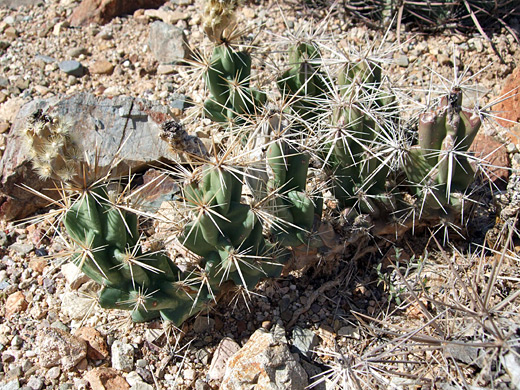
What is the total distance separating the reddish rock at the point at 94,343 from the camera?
2.70m

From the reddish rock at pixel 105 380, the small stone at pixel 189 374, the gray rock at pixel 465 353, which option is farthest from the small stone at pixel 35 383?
the gray rock at pixel 465 353

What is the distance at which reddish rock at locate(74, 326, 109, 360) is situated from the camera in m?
2.70

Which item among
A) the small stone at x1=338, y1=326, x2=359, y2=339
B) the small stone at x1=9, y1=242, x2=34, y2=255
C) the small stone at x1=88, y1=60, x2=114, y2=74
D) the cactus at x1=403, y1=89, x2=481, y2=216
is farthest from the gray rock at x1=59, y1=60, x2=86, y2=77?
the small stone at x1=338, y1=326, x2=359, y2=339

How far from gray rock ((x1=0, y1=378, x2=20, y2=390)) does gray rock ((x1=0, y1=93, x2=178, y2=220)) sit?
125 centimetres

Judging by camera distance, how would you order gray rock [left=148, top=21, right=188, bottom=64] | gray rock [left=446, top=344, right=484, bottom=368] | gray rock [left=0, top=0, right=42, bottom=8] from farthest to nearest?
gray rock [left=0, top=0, right=42, bottom=8] → gray rock [left=148, top=21, right=188, bottom=64] → gray rock [left=446, top=344, right=484, bottom=368]

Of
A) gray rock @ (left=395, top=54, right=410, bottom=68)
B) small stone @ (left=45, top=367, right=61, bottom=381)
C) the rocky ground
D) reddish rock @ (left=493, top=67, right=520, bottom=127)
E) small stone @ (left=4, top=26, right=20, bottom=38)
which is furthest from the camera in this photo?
small stone @ (left=4, top=26, right=20, bottom=38)

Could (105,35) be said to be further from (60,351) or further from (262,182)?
(60,351)

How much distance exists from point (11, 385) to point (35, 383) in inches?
4.7

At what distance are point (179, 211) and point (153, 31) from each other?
268cm

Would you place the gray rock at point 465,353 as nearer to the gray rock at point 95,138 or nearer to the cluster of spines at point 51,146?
the cluster of spines at point 51,146

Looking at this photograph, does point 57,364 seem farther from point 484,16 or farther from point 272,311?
point 484,16

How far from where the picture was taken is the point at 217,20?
2.74m

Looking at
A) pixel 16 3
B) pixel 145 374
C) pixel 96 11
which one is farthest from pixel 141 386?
pixel 16 3

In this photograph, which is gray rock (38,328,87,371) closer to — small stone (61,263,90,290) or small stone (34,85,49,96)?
small stone (61,263,90,290)
